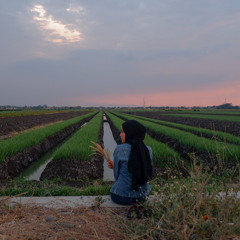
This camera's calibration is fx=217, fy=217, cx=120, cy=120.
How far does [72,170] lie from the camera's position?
6.22 m

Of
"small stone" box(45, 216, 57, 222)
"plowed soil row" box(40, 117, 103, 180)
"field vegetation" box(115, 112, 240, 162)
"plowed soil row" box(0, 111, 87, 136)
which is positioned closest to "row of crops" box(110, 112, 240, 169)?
"field vegetation" box(115, 112, 240, 162)

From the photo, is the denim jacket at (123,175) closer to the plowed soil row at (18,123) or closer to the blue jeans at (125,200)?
the blue jeans at (125,200)

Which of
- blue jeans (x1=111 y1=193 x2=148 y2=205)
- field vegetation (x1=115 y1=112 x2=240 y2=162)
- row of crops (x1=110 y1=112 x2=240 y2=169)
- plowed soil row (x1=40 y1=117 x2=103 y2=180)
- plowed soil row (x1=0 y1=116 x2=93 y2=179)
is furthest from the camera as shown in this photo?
row of crops (x1=110 y1=112 x2=240 y2=169)

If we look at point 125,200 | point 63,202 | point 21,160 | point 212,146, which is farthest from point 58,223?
point 212,146

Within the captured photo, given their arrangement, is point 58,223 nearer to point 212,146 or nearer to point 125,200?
point 125,200

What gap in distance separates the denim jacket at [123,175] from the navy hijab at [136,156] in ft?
0.29

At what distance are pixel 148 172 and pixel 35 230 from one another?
150cm

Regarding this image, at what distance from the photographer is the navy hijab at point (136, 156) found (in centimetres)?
278

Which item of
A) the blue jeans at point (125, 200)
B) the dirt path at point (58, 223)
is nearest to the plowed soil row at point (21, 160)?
the dirt path at point (58, 223)

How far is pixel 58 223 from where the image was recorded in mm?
2588

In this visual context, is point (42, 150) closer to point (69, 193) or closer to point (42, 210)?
point (69, 193)

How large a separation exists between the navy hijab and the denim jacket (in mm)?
90

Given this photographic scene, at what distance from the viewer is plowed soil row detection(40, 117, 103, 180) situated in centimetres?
609

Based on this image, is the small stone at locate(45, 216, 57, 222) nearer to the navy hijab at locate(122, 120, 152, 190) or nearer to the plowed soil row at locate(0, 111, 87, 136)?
the navy hijab at locate(122, 120, 152, 190)
